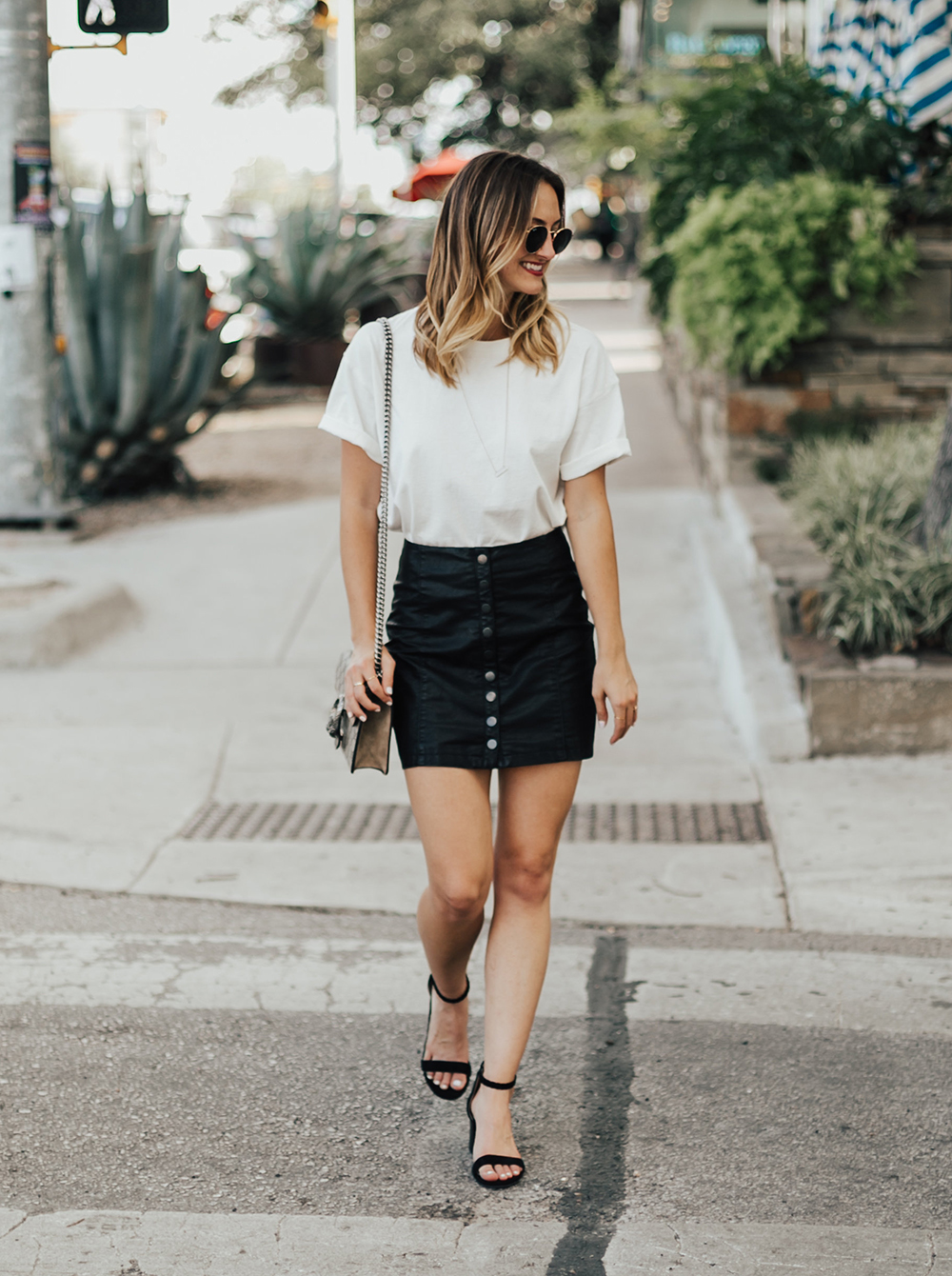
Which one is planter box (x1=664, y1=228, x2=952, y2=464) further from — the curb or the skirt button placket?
the skirt button placket

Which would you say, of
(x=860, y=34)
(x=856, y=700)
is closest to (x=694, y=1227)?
(x=856, y=700)

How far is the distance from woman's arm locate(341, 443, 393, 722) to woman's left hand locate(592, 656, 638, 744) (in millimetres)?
413

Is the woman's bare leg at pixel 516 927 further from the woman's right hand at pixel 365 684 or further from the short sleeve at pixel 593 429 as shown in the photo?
the short sleeve at pixel 593 429

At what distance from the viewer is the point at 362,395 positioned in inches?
118

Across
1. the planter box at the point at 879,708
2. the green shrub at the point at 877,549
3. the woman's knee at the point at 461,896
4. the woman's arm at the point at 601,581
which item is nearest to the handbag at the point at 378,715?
the woman's knee at the point at 461,896

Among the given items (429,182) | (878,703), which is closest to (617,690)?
(878,703)

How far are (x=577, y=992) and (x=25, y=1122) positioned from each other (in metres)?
1.41

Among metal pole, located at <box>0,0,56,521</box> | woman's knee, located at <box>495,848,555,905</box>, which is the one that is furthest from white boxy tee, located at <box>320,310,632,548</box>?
metal pole, located at <box>0,0,56,521</box>

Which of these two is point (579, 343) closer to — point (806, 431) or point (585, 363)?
point (585, 363)

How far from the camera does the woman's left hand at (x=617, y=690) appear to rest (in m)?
2.99

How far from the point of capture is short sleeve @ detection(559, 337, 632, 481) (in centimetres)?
298

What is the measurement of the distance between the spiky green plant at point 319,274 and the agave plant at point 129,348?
5.11 metres

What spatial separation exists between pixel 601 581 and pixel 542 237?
673 mm

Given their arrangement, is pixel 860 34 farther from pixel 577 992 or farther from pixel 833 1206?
pixel 833 1206
